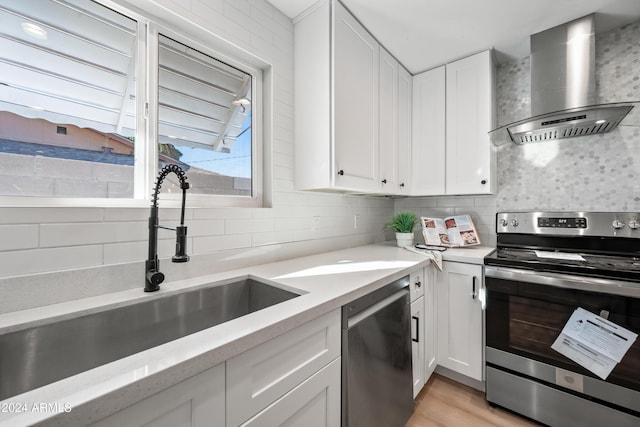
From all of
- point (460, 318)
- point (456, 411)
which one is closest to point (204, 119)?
point (460, 318)

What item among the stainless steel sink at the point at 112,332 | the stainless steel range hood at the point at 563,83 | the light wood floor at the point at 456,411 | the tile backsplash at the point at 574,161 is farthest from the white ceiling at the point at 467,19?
the light wood floor at the point at 456,411

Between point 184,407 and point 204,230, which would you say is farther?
point 204,230

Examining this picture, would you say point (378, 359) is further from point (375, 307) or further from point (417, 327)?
point (417, 327)

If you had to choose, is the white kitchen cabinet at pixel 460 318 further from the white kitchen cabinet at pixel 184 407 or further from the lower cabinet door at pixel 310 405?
the white kitchen cabinet at pixel 184 407

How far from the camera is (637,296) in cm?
119

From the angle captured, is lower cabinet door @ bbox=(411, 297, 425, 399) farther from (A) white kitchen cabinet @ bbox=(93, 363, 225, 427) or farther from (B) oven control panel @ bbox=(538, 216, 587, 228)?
(A) white kitchen cabinet @ bbox=(93, 363, 225, 427)

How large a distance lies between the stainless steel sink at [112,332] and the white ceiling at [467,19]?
1.69 metres

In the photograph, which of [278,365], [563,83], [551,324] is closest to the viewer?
[278,365]

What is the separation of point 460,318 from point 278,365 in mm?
1445

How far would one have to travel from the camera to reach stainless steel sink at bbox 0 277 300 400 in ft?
2.28

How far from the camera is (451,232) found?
6.88 feet

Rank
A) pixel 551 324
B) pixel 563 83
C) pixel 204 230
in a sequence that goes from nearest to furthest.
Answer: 1. pixel 204 230
2. pixel 551 324
3. pixel 563 83

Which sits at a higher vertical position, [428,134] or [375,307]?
[428,134]

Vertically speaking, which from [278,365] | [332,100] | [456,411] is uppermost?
[332,100]
